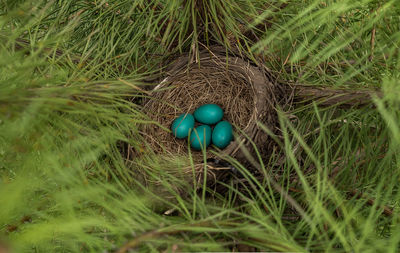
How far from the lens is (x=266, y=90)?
0.98m

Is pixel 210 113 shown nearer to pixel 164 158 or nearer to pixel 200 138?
pixel 200 138

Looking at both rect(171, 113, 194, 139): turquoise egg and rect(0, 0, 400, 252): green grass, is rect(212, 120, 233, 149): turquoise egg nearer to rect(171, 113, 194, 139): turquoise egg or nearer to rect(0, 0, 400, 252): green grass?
rect(171, 113, 194, 139): turquoise egg

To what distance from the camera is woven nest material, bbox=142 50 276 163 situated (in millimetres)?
983

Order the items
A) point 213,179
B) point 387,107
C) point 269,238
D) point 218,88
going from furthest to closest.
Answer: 1. point 218,88
2. point 213,179
3. point 387,107
4. point 269,238

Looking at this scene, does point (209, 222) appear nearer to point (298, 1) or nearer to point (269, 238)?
point (269, 238)

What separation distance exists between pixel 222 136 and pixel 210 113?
0.34 feet

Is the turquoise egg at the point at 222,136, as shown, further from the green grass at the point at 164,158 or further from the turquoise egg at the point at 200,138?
the green grass at the point at 164,158

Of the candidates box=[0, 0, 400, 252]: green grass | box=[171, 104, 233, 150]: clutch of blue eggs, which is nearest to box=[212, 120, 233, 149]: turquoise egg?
box=[171, 104, 233, 150]: clutch of blue eggs

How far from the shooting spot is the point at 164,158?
1.05 m

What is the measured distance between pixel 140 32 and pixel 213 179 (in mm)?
370

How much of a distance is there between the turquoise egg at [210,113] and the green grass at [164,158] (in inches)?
9.5

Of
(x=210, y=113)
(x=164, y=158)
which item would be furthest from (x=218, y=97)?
(x=164, y=158)

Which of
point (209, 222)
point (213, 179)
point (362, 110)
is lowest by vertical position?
point (213, 179)

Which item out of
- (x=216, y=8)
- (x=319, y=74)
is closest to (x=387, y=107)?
(x=319, y=74)
